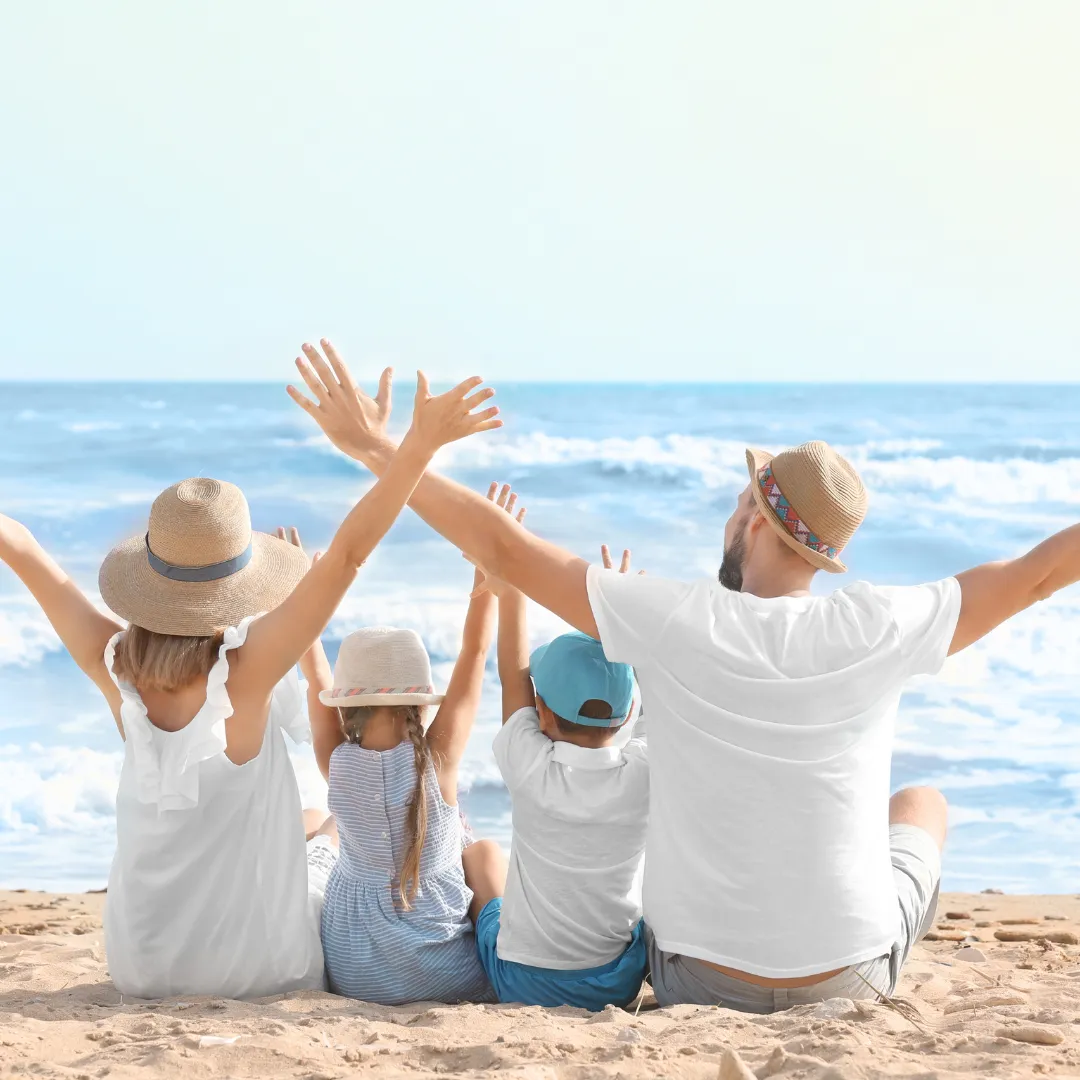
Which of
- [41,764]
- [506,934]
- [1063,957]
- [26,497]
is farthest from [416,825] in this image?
[26,497]

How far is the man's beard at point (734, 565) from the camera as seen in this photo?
3203 millimetres

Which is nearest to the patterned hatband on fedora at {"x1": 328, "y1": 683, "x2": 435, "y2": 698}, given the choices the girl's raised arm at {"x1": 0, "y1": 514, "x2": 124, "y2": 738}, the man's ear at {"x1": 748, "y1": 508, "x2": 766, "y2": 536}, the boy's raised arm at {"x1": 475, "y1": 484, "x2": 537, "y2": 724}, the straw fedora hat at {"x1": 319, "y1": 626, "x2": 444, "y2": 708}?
the straw fedora hat at {"x1": 319, "y1": 626, "x2": 444, "y2": 708}

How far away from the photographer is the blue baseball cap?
10.3ft

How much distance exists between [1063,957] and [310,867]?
7.75ft

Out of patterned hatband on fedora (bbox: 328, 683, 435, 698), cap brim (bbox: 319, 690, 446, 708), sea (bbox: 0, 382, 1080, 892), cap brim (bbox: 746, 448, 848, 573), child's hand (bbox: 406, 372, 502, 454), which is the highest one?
child's hand (bbox: 406, 372, 502, 454)

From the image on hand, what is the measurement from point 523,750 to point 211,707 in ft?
2.45

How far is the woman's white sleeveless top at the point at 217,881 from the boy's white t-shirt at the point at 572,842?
1.84 ft

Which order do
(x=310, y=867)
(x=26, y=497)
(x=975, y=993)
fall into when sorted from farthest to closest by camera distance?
1. (x=26, y=497)
2. (x=310, y=867)
3. (x=975, y=993)

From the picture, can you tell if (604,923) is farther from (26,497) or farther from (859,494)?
(26,497)

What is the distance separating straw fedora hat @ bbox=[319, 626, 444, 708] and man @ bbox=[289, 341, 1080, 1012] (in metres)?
0.44

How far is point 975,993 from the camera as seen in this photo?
347 cm

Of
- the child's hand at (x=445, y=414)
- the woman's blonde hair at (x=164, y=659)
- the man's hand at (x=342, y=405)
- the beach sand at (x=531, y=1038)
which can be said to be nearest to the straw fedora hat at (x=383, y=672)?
the woman's blonde hair at (x=164, y=659)

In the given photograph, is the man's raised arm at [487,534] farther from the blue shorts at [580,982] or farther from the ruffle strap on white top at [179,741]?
the blue shorts at [580,982]

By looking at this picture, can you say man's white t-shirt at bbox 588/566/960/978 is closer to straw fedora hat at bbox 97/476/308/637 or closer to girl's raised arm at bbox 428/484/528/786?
girl's raised arm at bbox 428/484/528/786
